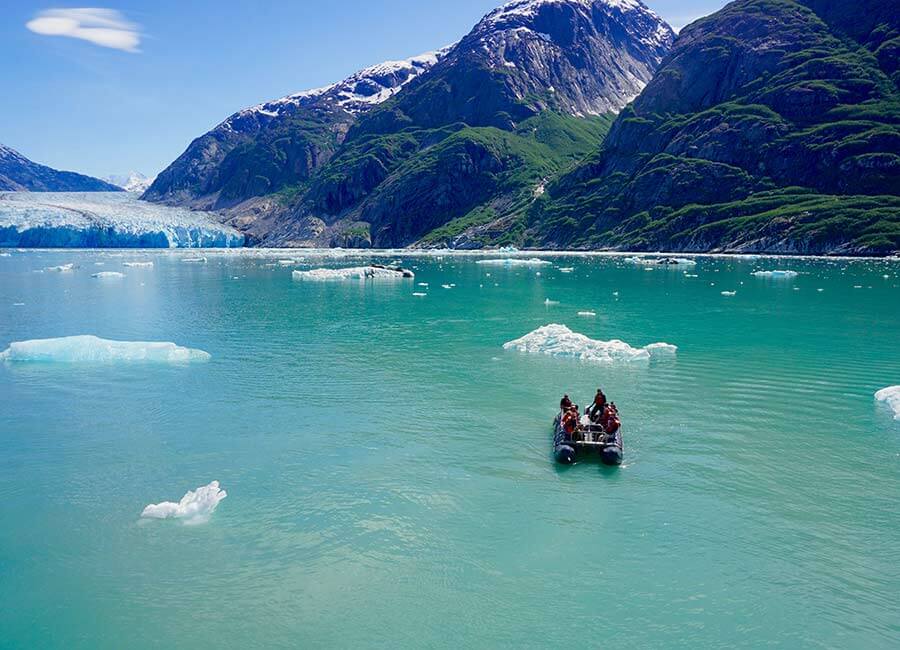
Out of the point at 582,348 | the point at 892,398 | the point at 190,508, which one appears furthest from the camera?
the point at 582,348

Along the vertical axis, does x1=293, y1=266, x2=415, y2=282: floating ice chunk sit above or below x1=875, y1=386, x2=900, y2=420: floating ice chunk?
above

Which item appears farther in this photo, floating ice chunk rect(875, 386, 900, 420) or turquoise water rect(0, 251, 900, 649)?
floating ice chunk rect(875, 386, 900, 420)

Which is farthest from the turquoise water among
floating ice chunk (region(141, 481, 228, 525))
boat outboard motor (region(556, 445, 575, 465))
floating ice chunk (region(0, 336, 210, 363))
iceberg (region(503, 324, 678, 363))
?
iceberg (region(503, 324, 678, 363))

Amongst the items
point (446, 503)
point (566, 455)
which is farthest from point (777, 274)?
point (446, 503)

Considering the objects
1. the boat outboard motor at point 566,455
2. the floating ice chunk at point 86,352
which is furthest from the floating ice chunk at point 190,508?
the floating ice chunk at point 86,352

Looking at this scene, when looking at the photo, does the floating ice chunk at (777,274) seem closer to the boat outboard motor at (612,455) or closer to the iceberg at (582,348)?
the iceberg at (582,348)

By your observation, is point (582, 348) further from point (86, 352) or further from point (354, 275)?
point (354, 275)

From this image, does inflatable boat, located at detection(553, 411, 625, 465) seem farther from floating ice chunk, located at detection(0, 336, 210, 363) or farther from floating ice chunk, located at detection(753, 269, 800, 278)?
floating ice chunk, located at detection(753, 269, 800, 278)
